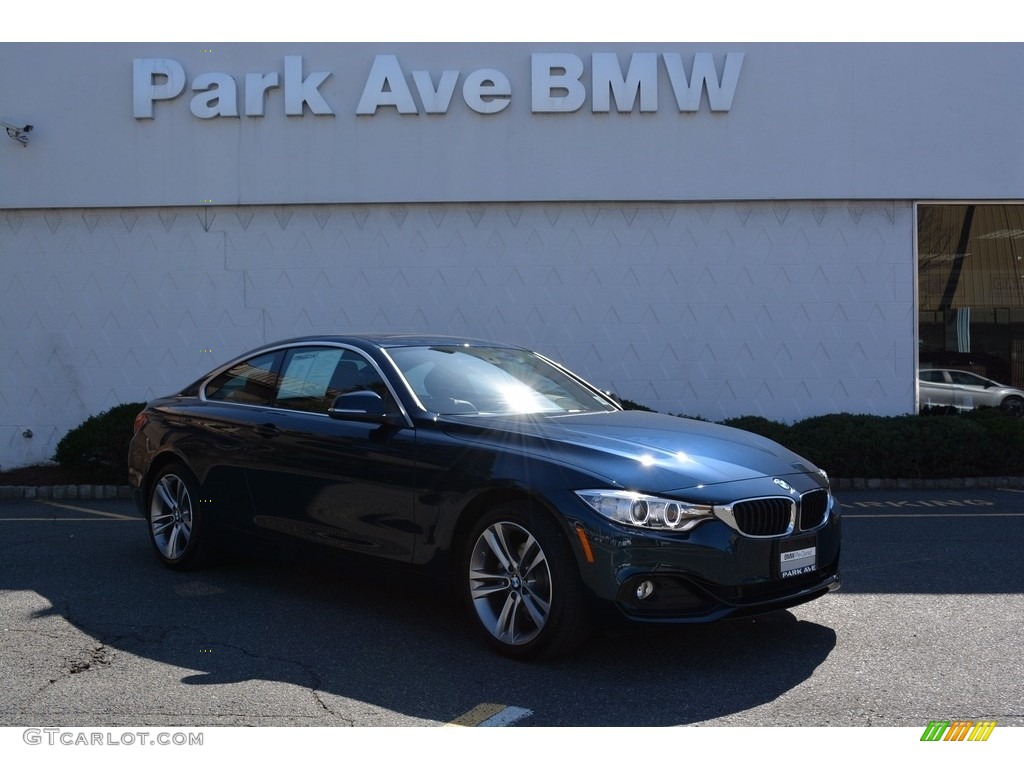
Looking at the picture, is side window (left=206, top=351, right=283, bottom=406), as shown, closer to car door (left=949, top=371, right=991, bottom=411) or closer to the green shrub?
the green shrub

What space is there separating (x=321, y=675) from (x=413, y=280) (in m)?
8.81

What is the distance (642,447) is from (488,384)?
4.04ft

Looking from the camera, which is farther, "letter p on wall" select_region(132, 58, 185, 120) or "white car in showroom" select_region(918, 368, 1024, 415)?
"white car in showroom" select_region(918, 368, 1024, 415)

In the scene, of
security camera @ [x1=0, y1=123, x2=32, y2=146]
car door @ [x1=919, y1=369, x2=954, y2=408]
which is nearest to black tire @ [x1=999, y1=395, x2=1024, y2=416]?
car door @ [x1=919, y1=369, x2=954, y2=408]

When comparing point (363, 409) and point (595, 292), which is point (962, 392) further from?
point (363, 409)

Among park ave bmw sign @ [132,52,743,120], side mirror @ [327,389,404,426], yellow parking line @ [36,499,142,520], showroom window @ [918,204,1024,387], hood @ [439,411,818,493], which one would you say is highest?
park ave bmw sign @ [132,52,743,120]

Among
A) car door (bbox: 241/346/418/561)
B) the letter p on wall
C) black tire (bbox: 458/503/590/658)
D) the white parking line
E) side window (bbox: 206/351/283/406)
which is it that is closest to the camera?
the white parking line

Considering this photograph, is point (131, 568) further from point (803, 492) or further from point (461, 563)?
point (803, 492)

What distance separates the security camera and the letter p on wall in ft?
4.52

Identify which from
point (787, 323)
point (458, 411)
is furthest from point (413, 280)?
point (458, 411)

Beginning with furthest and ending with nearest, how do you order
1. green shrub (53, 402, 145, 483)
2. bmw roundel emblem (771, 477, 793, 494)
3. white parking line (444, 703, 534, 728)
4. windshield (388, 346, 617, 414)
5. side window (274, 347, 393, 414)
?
green shrub (53, 402, 145, 483) → side window (274, 347, 393, 414) → windshield (388, 346, 617, 414) → bmw roundel emblem (771, 477, 793, 494) → white parking line (444, 703, 534, 728)

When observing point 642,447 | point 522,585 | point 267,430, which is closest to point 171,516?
point 267,430

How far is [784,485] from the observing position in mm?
5227

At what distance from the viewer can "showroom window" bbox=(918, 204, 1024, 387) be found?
1350 cm
